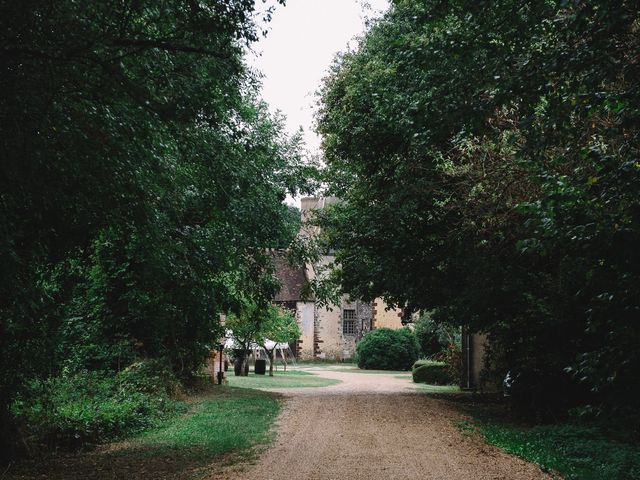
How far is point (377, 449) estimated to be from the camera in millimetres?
10047

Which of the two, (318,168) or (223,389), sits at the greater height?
(318,168)

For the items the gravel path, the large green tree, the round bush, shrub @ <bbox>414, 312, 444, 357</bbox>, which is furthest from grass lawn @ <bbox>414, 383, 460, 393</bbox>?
the large green tree

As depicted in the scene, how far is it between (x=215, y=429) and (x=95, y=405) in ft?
7.87

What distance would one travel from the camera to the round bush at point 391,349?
38938 millimetres

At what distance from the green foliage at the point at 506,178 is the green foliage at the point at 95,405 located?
6.46m

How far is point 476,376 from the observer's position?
23.5m

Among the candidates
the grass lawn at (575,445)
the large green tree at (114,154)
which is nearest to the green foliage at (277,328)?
the grass lawn at (575,445)

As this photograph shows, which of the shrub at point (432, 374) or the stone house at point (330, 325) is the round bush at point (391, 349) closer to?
the stone house at point (330, 325)

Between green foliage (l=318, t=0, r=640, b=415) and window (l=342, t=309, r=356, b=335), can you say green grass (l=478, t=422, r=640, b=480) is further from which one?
window (l=342, t=309, r=356, b=335)

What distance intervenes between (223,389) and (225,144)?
13.3 meters

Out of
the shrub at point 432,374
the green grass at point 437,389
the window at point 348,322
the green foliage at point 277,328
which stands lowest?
the green grass at point 437,389

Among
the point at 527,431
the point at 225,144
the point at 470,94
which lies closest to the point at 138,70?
the point at 225,144

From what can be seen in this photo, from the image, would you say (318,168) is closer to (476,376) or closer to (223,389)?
(223,389)

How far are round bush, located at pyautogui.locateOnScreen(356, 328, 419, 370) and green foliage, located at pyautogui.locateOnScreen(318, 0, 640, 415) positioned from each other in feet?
61.8
